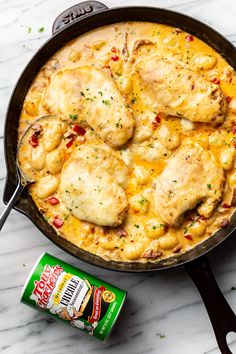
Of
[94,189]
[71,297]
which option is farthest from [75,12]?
[71,297]

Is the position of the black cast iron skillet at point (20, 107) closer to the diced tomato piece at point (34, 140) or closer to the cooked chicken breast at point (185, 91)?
the diced tomato piece at point (34, 140)

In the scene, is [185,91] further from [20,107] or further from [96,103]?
[20,107]

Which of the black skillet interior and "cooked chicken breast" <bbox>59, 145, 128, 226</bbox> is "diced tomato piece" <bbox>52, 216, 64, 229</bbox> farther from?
"cooked chicken breast" <bbox>59, 145, 128, 226</bbox>

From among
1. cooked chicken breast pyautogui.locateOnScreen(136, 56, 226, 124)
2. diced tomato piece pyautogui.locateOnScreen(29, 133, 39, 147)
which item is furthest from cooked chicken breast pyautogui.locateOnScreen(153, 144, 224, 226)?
diced tomato piece pyautogui.locateOnScreen(29, 133, 39, 147)

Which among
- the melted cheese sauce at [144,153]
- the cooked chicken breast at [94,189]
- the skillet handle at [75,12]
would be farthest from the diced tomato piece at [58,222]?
the skillet handle at [75,12]

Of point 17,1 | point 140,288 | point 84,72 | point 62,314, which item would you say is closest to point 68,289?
point 62,314
